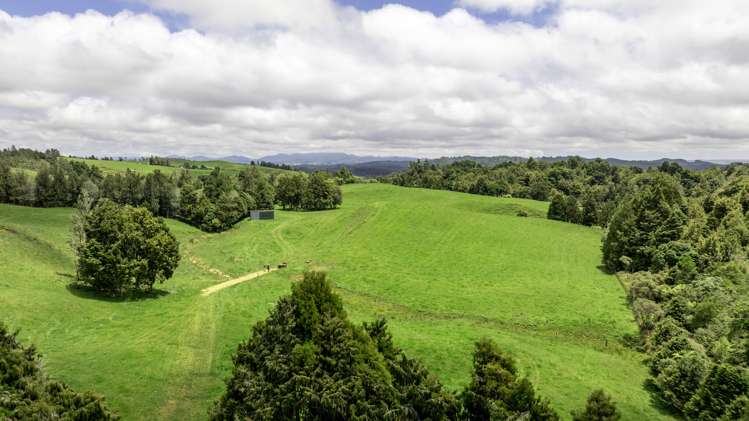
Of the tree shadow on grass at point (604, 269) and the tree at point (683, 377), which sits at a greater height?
the tree at point (683, 377)

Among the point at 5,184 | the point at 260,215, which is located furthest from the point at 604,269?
the point at 5,184

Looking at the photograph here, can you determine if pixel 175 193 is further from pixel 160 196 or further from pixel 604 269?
pixel 604 269

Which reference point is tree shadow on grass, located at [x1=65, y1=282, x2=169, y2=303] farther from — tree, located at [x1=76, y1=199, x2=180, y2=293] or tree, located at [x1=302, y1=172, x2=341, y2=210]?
tree, located at [x1=302, y1=172, x2=341, y2=210]

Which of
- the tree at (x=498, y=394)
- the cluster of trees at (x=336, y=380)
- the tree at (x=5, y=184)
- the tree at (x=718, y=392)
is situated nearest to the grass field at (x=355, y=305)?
the tree at (x=718, y=392)

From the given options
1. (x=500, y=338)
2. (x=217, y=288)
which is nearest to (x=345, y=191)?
(x=217, y=288)

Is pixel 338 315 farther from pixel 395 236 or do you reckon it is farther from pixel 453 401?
pixel 395 236

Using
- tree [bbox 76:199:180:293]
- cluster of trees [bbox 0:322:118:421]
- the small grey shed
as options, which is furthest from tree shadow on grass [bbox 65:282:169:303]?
the small grey shed

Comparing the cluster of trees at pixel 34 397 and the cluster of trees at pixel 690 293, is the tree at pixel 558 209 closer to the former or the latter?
the cluster of trees at pixel 690 293
